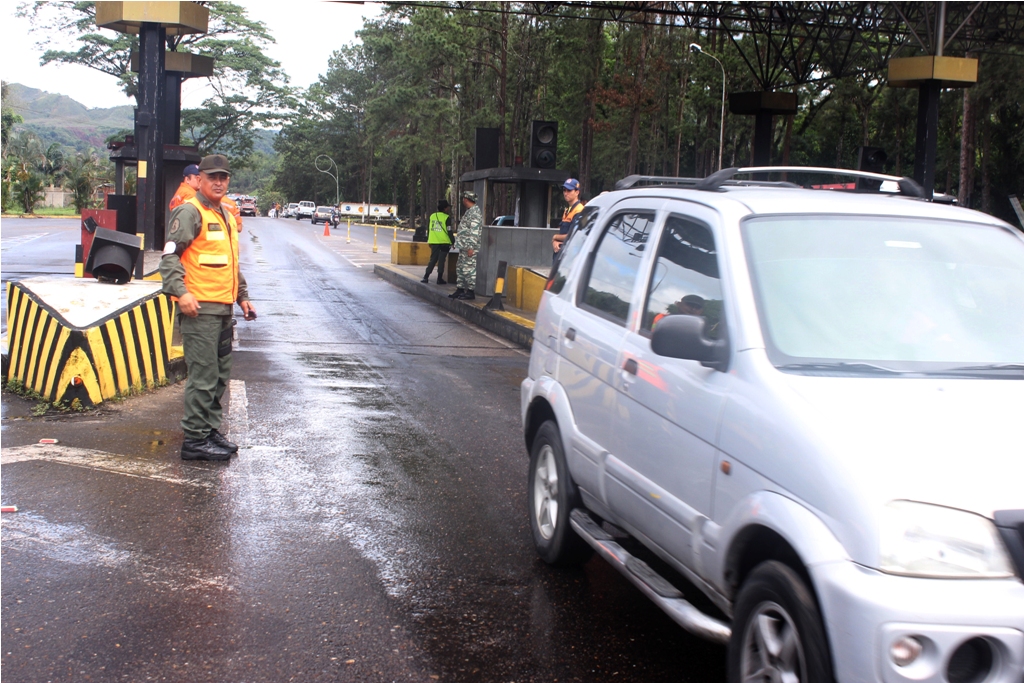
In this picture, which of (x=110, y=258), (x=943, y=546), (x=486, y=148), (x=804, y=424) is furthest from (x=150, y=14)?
(x=943, y=546)

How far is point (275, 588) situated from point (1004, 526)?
3094 millimetres

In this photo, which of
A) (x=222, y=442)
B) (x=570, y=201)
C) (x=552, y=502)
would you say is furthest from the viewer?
(x=570, y=201)

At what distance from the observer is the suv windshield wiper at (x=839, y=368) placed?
10.5ft

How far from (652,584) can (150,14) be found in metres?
23.8

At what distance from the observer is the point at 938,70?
19.6 metres

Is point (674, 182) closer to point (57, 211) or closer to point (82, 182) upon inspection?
point (82, 182)

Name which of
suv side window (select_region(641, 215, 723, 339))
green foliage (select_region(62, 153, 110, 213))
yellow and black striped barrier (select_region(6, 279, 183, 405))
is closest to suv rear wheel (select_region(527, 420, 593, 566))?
suv side window (select_region(641, 215, 723, 339))

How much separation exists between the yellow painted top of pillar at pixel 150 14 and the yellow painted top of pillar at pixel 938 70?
54.3 feet

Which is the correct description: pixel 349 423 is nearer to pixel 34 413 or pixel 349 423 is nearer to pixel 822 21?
pixel 34 413

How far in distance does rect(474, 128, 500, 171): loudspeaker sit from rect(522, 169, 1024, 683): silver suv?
1648cm

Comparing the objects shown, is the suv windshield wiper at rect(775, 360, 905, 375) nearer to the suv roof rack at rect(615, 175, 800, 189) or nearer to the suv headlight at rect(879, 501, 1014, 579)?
the suv headlight at rect(879, 501, 1014, 579)

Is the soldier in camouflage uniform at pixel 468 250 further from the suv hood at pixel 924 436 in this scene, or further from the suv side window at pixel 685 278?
the suv hood at pixel 924 436

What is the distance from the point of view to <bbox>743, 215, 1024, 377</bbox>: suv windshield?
3361mm

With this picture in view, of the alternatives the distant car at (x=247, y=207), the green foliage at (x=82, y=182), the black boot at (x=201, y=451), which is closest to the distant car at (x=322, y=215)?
the distant car at (x=247, y=207)
